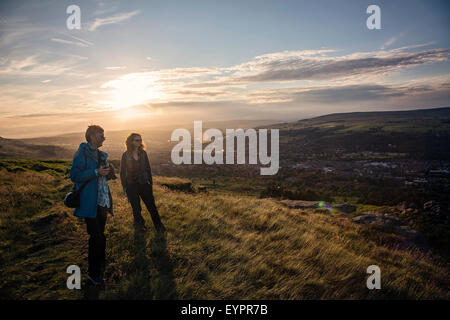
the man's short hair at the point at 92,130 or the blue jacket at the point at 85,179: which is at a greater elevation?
the man's short hair at the point at 92,130

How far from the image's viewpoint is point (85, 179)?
3.87m

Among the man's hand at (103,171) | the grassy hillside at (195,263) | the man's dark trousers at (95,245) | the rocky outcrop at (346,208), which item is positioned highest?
the man's hand at (103,171)

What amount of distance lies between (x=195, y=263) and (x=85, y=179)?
2803 mm

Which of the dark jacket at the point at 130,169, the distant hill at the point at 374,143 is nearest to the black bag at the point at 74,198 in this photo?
the dark jacket at the point at 130,169

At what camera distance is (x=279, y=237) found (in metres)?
6.90

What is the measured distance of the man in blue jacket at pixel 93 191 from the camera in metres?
3.89

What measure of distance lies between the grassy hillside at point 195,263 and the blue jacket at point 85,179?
140cm

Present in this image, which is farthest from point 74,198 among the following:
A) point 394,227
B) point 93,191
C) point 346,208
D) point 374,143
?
point 374,143

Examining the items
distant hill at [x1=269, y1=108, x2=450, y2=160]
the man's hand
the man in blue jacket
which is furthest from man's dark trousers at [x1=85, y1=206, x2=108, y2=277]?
distant hill at [x1=269, y1=108, x2=450, y2=160]

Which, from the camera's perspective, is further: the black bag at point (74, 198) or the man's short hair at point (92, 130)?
the man's short hair at point (92, 130)

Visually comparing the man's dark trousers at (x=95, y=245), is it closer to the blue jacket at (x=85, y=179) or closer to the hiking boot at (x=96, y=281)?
the hiking boot at (x=96, y=281)

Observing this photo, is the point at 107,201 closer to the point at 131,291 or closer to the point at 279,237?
the point at 131,291

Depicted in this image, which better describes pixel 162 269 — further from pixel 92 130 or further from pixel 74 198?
pixel 92 130
